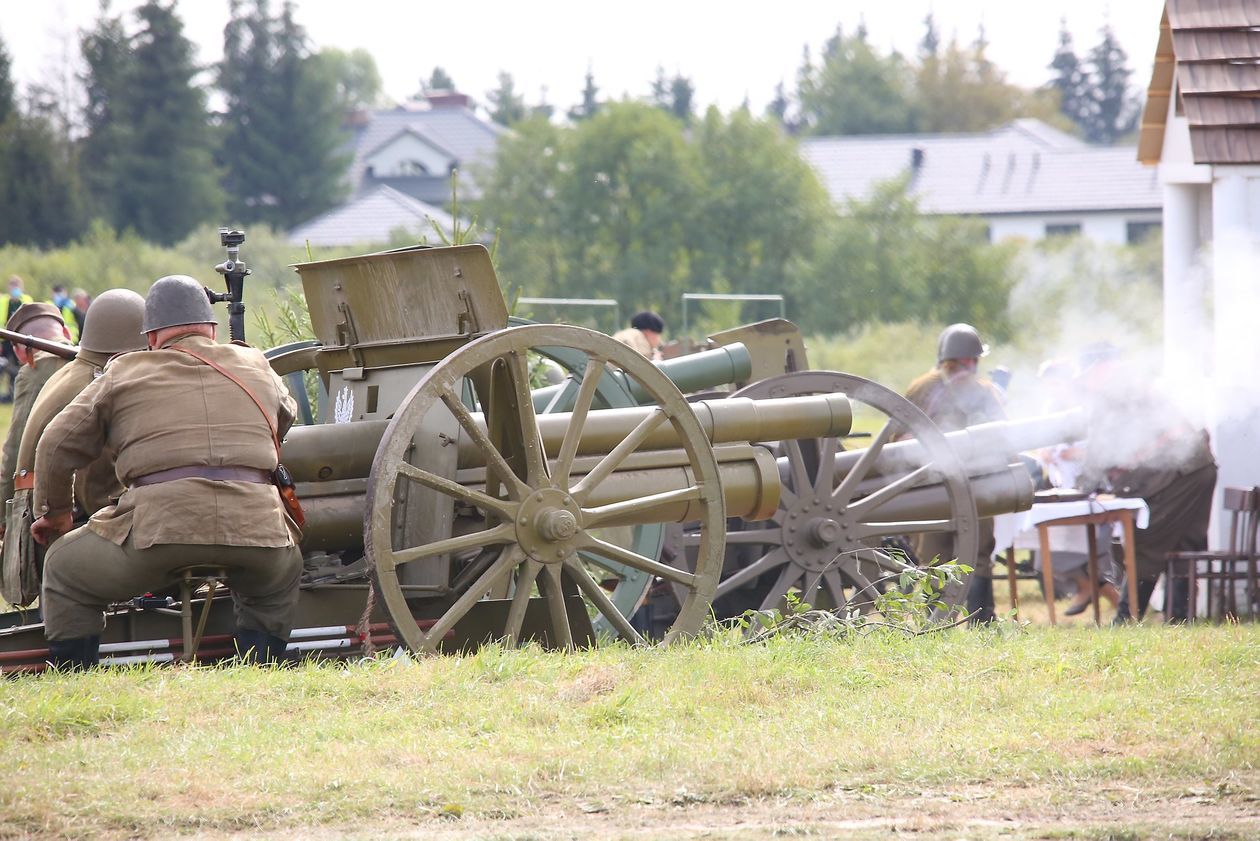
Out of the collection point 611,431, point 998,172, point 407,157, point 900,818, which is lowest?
point 900,818

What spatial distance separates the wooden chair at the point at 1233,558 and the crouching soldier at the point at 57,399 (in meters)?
6.09

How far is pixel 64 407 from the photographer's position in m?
6.35

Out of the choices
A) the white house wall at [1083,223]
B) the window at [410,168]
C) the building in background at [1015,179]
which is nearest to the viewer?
the white house wall at [1083,223]

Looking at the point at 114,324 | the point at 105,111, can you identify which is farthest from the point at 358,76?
the point at 114,324

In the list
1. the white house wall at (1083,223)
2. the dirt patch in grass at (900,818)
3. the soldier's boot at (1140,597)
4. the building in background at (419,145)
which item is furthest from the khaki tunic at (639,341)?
the building in background at (419,145)

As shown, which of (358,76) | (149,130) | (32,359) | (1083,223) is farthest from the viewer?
(358,76)

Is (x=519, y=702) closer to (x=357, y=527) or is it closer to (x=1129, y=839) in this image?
(x=357, y=527)

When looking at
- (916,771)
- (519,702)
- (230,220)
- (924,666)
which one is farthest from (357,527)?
(230,220)

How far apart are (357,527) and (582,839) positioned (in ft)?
8.76

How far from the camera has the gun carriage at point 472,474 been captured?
239 inches

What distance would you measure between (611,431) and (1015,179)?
62545 mm

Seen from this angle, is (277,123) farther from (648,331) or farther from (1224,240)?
(1224,240)

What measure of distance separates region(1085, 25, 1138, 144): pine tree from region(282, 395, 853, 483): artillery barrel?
341ft

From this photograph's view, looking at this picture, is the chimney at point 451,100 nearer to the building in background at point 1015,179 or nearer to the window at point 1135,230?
the building in background at point 1015,179
